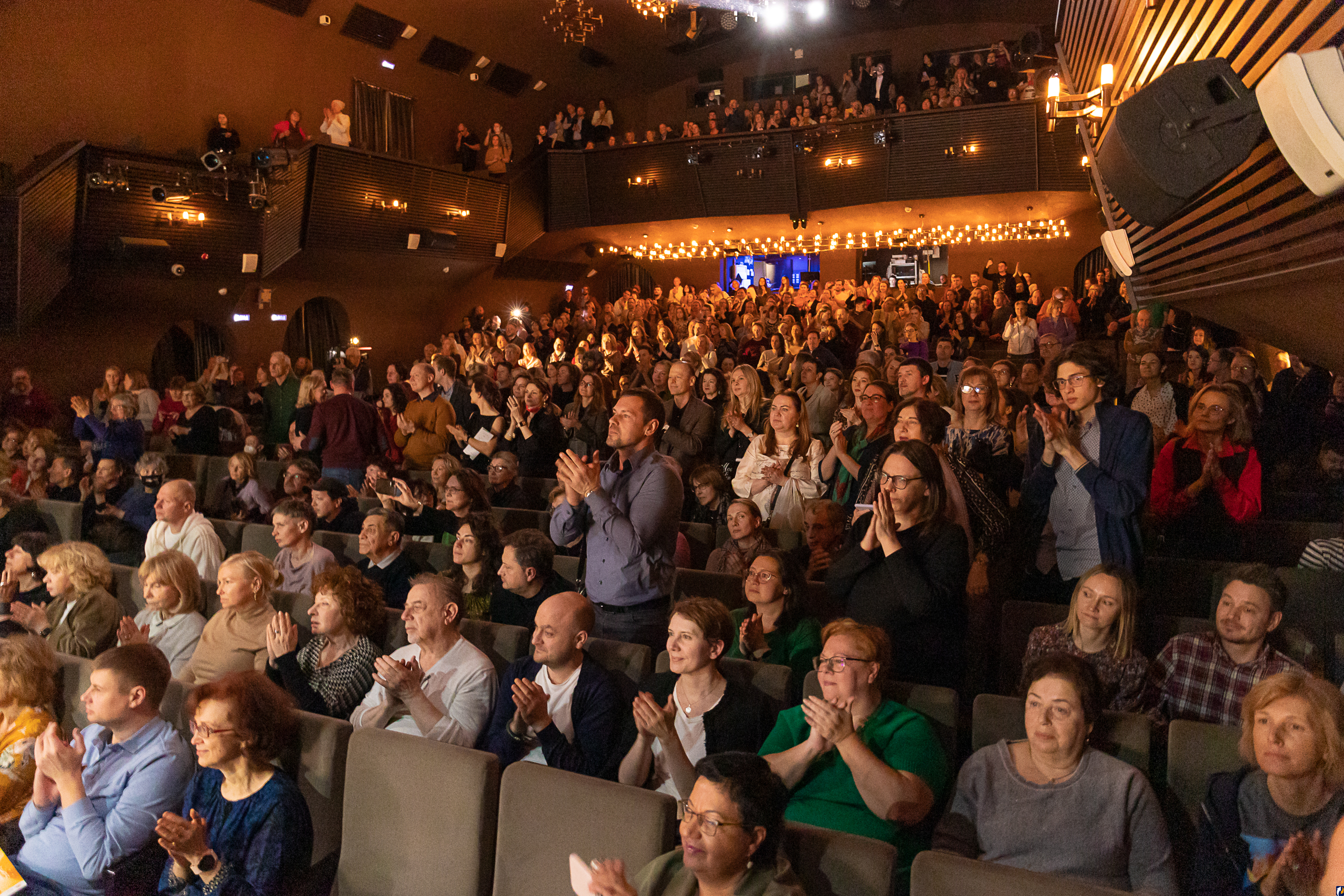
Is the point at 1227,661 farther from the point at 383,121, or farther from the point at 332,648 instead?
the point at 383,121

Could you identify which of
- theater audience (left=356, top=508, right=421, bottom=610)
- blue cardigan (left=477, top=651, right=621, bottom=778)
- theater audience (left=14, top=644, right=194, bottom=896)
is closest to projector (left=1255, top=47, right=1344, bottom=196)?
blue cardigan (left=477, top=651, right=621, bottom=778)

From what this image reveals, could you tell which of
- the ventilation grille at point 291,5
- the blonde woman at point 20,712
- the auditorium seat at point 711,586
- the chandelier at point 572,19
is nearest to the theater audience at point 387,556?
the auditorium seat at point 711,586

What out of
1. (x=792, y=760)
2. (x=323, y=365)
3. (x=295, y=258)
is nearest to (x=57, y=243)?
(x=295, y=258)

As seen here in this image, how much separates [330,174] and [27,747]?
A: 9.55 metres

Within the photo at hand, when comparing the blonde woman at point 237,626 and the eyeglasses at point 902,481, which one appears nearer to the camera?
the eyeglasses at point 902,481

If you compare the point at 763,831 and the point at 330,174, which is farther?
the point at 330,174

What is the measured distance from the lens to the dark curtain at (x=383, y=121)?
1227 centimetres

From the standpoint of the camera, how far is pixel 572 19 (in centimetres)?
1354

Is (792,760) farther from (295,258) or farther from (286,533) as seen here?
(295,258)

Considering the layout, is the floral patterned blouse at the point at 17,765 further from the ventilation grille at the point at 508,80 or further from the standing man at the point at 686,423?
the ventilation grille at the point at 508,80

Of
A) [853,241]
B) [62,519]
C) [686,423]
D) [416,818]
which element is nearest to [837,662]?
[416,818]

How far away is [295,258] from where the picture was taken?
11.0 m

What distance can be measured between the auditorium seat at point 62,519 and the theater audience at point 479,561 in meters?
2.40

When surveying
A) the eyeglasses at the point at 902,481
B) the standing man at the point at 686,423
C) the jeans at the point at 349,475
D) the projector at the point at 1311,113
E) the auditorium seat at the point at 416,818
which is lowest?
the auditorium seat at the point at 416,818
